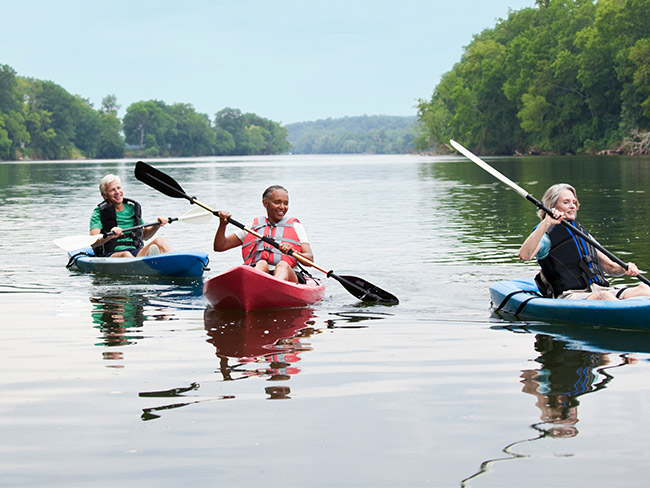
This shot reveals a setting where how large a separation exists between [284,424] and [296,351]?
5.85 feet

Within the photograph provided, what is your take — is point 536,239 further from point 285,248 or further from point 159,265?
point 159,265

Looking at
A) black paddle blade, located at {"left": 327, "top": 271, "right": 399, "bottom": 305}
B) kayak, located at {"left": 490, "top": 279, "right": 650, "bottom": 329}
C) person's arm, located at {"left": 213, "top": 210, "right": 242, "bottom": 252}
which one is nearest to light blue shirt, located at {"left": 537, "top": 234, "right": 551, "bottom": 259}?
kayak, located at {"left": 490, "top": 279, "right": 650, "bottom": 329}

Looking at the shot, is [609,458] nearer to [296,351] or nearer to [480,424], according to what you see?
[480,424]

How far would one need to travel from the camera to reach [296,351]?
20.0 ft

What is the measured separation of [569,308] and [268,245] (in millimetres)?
2780

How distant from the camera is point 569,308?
6742 millimetres

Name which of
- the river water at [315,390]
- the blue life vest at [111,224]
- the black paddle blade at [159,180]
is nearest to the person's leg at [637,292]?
the river water at [315,390]

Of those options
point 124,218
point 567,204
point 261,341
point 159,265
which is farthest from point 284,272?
point 124,218

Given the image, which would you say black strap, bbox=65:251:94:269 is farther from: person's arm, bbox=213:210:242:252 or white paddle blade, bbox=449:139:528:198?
white paddle blade, bbox=449:139:528:198

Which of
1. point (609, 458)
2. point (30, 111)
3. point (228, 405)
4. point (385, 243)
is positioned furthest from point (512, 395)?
point (30, 111)

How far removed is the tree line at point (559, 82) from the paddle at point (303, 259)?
55.9 m

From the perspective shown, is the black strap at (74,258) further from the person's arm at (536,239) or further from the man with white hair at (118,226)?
the person's arm at (536,239)

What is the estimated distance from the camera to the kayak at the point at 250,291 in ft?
24.7

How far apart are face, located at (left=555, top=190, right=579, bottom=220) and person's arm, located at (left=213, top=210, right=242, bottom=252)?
9.25 ft
